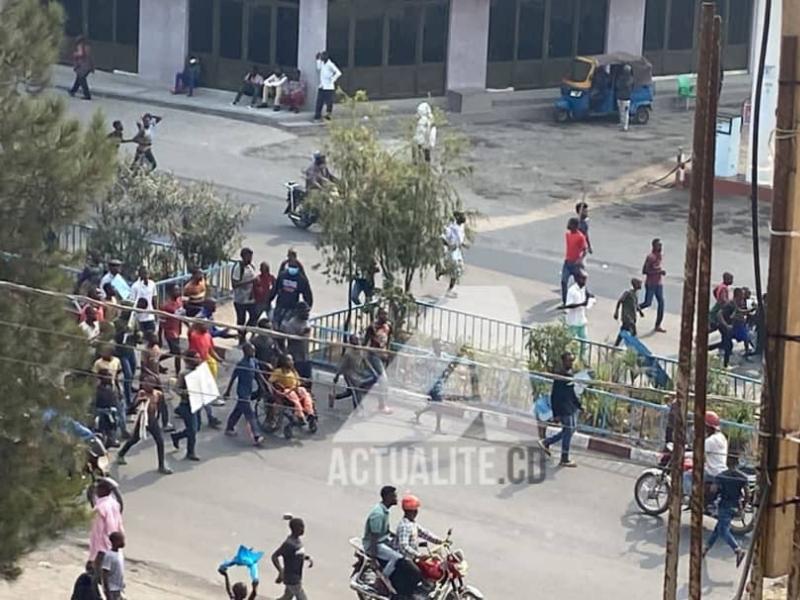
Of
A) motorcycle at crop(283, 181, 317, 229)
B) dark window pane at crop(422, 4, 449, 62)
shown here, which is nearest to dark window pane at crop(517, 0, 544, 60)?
dark window pane at crop(422, 4, 449, 62)

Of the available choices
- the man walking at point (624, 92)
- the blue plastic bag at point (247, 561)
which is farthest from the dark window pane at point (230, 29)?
the blue plastic bag at point (247, 561)

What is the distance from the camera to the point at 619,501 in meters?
17.5

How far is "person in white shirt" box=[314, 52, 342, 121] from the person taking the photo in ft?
116

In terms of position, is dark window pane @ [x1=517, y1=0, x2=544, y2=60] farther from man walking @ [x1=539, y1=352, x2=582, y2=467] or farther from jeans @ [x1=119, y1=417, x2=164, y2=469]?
jeans @ [x1=119, y1=417, x2=164, y2=469]

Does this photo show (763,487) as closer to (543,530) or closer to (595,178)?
(543,530)

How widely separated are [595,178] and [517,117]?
19.8 ft

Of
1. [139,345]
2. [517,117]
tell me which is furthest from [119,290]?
[517,117]

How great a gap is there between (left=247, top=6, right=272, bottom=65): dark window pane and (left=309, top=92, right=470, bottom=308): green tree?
1736 centimetres

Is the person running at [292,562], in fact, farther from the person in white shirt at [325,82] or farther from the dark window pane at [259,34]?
the dark window pane at [259,34]

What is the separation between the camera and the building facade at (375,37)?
3778 cm

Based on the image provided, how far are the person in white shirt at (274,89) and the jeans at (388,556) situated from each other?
22745 mm

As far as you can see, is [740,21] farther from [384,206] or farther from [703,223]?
[703,223]

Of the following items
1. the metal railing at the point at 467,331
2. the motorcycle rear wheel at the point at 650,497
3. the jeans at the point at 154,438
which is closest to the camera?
the motorcycle rear wheel at the point at 650,497

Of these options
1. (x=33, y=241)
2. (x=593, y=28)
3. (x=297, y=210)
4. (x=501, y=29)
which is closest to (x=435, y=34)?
(x=501, y=29)
